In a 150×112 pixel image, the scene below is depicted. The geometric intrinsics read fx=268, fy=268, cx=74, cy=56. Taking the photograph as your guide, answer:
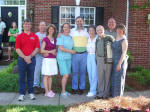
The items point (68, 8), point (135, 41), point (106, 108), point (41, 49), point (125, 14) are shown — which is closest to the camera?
point (106, 108)

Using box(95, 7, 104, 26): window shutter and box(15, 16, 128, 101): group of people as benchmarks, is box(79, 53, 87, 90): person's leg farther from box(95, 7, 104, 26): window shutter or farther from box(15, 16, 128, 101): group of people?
box(95, 7, 104, 26): window shutter

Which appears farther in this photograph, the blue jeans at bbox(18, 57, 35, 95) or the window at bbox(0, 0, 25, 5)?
the window at bbox(0, 0, 25, 5)

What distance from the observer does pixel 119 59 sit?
5.93 metres

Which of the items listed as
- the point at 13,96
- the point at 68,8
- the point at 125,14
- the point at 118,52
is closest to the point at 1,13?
the point at 68,8

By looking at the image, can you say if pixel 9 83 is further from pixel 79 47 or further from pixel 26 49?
pixel 79 47

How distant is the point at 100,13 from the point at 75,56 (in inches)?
244

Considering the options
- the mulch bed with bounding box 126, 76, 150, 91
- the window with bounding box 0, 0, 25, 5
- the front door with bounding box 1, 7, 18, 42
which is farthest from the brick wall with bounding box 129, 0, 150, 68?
the front door with bounding box 1, 7, 18, 42

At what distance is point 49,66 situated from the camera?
6.53 m

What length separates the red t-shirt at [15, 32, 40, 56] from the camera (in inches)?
240

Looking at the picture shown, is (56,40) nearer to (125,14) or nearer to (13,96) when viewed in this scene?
(13,96)

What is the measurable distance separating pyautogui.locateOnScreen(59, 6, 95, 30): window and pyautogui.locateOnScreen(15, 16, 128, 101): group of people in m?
5.64

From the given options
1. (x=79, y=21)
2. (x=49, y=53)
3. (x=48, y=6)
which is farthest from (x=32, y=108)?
(x=48, y=6)

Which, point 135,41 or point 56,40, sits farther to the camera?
point 135,41

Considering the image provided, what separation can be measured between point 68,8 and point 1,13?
4394mm
